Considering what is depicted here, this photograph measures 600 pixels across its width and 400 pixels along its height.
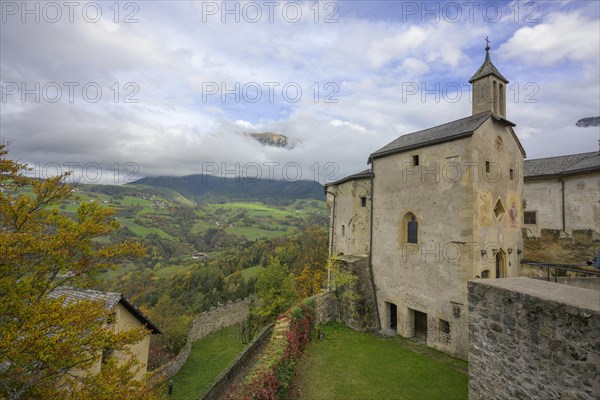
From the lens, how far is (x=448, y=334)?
12.6m

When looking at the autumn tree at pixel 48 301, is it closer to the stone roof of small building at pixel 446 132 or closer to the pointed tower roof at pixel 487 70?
the stone roof of small building at pixel 446 132

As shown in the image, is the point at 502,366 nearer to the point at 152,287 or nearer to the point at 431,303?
the point at 431,303

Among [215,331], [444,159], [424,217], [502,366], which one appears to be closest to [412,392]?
[502,366]

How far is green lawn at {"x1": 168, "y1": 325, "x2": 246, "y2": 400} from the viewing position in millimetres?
21638

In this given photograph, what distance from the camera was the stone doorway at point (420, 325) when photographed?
47.4 ft

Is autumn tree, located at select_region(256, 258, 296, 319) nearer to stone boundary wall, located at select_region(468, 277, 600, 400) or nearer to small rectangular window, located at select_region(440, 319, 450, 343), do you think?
small rectangular window, located at select_region(440, 319, 450, 343)

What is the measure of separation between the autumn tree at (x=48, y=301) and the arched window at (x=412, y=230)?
12.5 m

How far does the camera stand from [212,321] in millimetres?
34969

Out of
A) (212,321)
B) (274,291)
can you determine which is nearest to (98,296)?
(274,291)

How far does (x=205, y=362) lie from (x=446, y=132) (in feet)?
91.2

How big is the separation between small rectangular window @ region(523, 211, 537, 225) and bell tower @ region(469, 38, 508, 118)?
35.4 ft

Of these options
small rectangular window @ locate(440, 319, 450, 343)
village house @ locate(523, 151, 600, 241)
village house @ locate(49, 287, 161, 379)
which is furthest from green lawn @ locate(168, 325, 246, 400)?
village house @ locate(523, 151, 600, 241)

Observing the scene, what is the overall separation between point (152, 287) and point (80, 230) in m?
65.4

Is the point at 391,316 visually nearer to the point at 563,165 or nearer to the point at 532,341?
the point at 532,341
